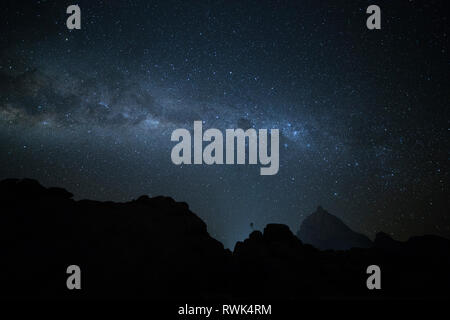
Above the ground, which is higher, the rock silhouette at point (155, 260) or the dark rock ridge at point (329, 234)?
the rock silhouette at point (155, 260)

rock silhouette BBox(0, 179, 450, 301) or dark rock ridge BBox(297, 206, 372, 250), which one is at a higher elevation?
rock silhouette BBox(0, 179, 450, 301)

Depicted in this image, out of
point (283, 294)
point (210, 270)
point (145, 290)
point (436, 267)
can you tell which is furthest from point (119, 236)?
point (436, 267)

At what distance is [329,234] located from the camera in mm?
51531

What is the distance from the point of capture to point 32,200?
38.1 feet

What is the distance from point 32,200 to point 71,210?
7.68 ft

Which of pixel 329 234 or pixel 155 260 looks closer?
pixel 155 260

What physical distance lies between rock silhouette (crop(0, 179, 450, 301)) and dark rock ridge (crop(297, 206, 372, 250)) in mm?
37975

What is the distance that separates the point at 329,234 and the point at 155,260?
170 feet

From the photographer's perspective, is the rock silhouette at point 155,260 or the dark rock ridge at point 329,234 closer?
the rock silhouette at point 155,260

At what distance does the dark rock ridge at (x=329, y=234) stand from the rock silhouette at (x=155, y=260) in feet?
125

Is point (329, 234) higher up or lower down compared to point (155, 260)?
lower down

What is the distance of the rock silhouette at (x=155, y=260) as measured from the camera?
9266 millimetres

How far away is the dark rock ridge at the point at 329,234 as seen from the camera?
1904 inches

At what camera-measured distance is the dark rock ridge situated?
48.4 m
